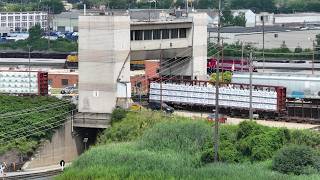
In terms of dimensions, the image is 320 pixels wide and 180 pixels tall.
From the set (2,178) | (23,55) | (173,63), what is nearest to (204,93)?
(173,63)

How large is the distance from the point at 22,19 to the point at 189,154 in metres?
100

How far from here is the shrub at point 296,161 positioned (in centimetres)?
3014

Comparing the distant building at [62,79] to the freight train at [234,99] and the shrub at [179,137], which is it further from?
the shrub at [179,137]

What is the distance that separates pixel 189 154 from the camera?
110 feet

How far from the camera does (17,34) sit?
11431 centimetres

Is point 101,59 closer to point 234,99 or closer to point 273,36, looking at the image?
point 234,99

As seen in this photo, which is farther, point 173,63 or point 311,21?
point 311,21

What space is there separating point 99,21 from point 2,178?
961cm

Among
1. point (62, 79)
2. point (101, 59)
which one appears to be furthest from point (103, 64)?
point (62, 79)

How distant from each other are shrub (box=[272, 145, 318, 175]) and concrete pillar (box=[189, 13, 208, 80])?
60.0 ft

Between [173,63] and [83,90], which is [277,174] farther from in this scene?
[173,63]

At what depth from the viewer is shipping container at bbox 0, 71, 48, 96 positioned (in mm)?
46719

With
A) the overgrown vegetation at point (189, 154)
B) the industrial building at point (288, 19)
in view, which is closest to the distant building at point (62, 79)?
the overgrown vegetation at point (189, 154)

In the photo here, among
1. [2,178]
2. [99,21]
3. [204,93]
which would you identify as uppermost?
[99,21]
